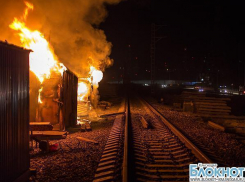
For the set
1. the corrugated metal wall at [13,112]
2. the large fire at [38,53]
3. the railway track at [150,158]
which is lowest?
the railway track at [150,158]

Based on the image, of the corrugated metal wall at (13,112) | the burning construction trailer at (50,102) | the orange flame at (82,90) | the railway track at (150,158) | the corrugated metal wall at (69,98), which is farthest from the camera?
the orange flame at (82,90)

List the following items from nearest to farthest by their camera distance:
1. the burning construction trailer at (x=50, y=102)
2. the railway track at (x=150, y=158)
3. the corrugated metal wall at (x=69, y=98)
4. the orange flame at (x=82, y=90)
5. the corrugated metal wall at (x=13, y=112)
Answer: the corrugated metal wall at (x=13, y=112), the railway track at (x=150, y=158), the burning construction trailer at (x=50, y=102), the corrugated metal wall at (x=69, y=98), the orange flame at (x=82, y=90)

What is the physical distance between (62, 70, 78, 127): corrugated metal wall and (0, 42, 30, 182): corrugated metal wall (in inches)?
219

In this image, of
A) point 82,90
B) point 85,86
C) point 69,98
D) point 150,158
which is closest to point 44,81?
point 69,98

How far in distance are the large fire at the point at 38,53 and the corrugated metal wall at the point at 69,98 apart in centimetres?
80

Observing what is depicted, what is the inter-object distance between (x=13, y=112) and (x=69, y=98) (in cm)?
756

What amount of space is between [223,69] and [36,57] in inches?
2323

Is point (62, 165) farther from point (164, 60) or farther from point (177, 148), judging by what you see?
point (164, 60)

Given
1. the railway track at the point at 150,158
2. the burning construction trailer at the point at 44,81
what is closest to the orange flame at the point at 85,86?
the burning construction trailer at the point at 44,81

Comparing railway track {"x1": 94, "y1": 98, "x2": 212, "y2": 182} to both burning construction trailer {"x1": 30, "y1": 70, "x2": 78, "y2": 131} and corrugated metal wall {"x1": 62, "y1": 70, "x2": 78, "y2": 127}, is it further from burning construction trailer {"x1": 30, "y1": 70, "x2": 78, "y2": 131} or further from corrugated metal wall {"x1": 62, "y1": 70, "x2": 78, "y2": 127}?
corrugated metal wall {"x1": 62, "y1": 70, "x2": 78, "y2": 127}

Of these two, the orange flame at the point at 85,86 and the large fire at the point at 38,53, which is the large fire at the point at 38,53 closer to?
the large fire at the point at 38,53

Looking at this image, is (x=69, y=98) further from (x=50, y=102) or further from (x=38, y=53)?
(x=38, y=53)

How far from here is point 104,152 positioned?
8.41m

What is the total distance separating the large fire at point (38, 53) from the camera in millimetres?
12062
